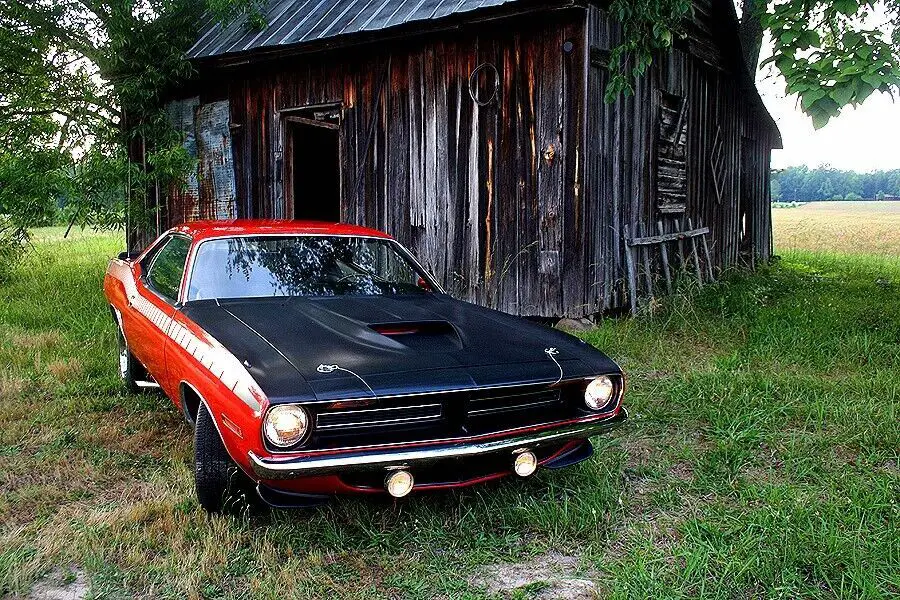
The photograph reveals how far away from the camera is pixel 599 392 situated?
3486 mm

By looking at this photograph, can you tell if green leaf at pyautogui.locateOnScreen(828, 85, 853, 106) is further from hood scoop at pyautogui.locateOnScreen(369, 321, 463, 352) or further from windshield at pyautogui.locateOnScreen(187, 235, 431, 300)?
hood scoop at pyautogui.locateOnScreen(369, 321, 463, 352)

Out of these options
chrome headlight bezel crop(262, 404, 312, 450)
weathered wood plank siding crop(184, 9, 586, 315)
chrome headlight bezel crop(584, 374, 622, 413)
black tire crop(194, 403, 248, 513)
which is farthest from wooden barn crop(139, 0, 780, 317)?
chrome headlight bezel crop(262, 404, 312, 450)

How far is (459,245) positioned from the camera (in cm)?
802

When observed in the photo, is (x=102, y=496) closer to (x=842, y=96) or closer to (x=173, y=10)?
(x=842, y=96)

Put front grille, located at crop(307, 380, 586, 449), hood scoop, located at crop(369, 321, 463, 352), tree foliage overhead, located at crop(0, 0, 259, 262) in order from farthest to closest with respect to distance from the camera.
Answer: tree foliage overhead, located at crop(0, 0, 259, 262) < hood scoop, located at crop(369, 321, 463, 352) < front grille, located at crop(307, 380, 586, 449)

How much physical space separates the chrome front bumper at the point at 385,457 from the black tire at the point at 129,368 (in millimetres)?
2864

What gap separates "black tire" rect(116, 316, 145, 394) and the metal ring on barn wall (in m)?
4.22

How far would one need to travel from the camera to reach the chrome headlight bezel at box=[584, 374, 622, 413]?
11.3 feet

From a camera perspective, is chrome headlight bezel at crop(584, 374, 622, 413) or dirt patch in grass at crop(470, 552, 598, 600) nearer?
dirt patch in grass at crop(470, 552, 598, 600)

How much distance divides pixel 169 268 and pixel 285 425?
2177 mm

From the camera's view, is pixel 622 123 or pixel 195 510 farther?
pixel 622 123

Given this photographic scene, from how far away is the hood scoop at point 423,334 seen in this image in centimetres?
339

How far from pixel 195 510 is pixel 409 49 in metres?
6.13

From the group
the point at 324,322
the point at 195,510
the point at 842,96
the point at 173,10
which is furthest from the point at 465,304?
the point at 173,10
